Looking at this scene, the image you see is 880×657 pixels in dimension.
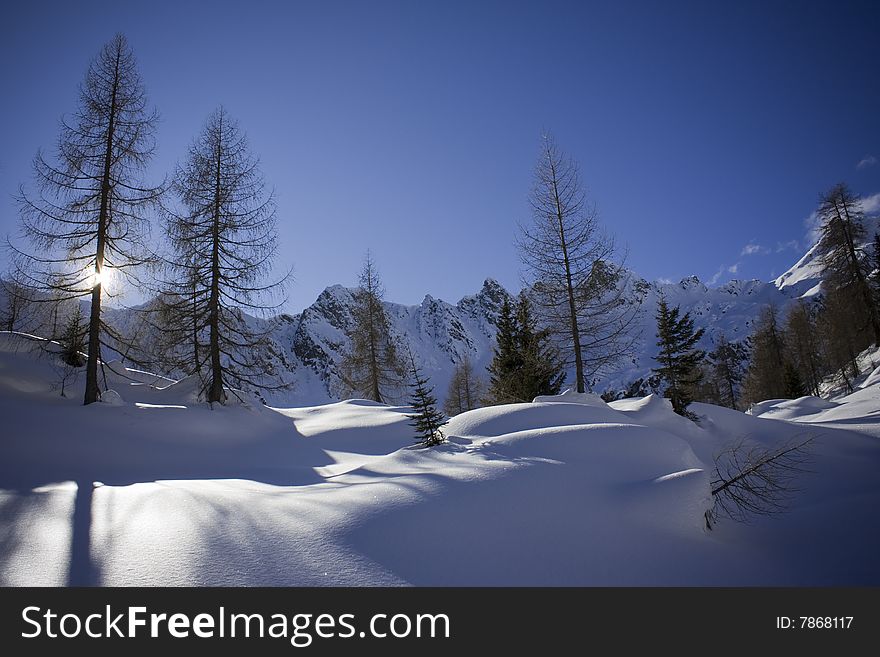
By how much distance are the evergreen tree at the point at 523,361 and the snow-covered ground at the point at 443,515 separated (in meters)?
5.40

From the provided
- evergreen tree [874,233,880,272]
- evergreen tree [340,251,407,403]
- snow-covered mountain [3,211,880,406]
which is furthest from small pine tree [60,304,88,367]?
snow-covered mountain [3,211,880,406]

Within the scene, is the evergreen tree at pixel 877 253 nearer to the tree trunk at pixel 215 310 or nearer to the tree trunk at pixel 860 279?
the tree trunk at pixel 860 279

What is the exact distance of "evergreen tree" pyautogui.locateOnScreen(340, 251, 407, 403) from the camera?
66.3 ft

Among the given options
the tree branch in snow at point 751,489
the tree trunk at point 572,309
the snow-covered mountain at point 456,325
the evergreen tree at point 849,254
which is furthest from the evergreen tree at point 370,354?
the snow-covered mountain at point 456,325

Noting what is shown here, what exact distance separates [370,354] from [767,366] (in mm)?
33269

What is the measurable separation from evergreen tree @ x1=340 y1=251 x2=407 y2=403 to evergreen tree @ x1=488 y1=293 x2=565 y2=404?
5.64 meters

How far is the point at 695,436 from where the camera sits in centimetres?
907

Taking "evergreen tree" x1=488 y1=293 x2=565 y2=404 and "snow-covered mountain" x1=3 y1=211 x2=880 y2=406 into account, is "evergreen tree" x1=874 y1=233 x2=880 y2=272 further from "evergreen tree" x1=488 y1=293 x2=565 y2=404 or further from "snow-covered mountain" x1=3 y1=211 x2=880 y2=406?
"snow-covered mountain" x1=3 y1=211 x2=880 y2=406

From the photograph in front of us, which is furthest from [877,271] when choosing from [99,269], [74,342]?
[74,342]

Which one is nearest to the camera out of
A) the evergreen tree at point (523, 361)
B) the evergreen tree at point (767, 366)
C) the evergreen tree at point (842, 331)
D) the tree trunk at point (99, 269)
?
the tree trunk at point (99, 269)

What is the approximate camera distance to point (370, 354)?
66.6 ft

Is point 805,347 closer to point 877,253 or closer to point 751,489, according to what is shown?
point 877,253

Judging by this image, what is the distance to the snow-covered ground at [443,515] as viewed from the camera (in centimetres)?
285

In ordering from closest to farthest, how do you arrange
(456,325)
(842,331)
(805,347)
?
(842,331), (805,347), (456,325)
